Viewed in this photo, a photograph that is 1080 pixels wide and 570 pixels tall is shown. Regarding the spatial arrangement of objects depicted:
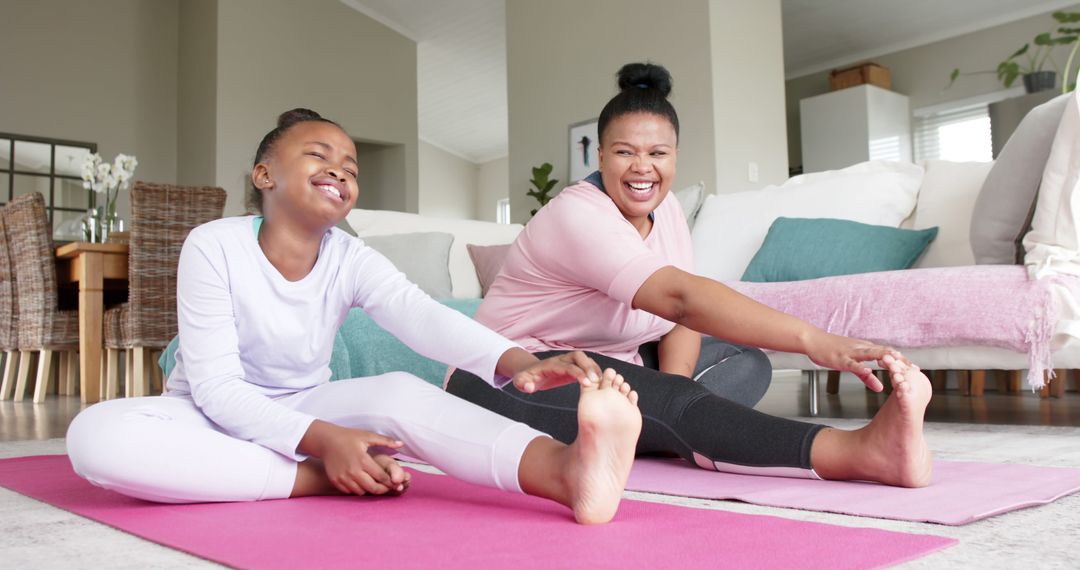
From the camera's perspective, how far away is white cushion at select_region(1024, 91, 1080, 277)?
2195mm

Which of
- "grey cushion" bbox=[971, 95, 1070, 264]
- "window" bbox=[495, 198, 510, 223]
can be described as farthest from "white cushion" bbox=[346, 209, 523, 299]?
"window" bbox=[495, 198, 510, 223]

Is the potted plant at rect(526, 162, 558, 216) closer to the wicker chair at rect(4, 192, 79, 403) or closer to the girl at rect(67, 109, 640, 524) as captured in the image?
the wicker chair at rect(4, 192, 79, 403)

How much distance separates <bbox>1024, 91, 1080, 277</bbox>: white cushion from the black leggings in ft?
3.77

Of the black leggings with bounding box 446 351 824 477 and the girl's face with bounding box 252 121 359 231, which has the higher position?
the girl's face with bounding box 252 121 359 231

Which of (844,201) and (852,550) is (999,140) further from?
(852,550)

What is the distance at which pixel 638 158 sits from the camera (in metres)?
1.70

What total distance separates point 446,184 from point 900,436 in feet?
39.9

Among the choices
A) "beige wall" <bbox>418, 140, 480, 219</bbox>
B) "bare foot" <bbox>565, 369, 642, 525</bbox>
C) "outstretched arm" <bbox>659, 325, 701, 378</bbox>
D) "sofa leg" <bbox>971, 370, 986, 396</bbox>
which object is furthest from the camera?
"beige wall" <bbox>418, 140, 480, 219</bbox>

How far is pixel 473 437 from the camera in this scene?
125 centimetres

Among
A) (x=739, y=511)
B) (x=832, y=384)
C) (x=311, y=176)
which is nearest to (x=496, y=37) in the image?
(x=832, y=384)

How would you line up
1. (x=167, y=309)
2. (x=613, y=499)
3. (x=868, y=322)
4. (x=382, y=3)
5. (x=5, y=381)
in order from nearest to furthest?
(x=613, y=499) < (x=868, y=322) < (x=167, y=309) < (x=5, y=381) < (x=382, y=3)

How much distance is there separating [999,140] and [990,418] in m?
3.72

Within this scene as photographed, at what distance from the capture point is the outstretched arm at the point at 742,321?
3.96ft

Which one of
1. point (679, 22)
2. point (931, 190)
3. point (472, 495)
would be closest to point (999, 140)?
Result: point (679, 22)
